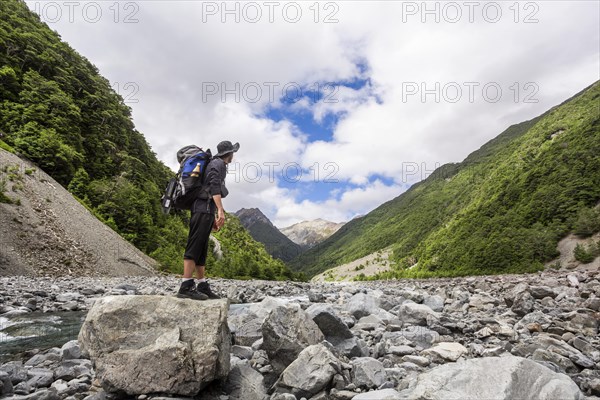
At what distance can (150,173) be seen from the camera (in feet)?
215

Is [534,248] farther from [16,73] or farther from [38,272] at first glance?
[16,73]

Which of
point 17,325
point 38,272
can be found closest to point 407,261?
point 38,272

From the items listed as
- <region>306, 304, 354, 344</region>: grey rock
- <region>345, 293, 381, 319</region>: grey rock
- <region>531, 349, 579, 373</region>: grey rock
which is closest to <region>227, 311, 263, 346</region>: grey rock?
<region>306, 304, 354, 344</region>: grey rock

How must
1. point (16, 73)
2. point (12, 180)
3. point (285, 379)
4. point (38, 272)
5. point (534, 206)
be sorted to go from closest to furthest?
point (285, 379) → point (38, 272) → point (12, 180) → point (16, 73) → point (534, 206)

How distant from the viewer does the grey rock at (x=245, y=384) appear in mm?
5137

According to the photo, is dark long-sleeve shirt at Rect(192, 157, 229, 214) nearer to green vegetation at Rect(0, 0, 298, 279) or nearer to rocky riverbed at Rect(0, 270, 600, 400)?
rocky riverbed at Rect(0, 270, 600, 400)

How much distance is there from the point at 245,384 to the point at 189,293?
1.73 meters

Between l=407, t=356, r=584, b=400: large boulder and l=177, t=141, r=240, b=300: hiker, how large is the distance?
3736 mm

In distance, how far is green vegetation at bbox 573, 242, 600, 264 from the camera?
139 ft

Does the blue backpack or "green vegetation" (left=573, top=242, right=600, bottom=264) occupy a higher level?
the blue backpack

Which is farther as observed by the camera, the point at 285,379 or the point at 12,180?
the point at 12,180

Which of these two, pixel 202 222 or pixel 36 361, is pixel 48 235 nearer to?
pixel 36 361

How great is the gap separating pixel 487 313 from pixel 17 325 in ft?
50.7

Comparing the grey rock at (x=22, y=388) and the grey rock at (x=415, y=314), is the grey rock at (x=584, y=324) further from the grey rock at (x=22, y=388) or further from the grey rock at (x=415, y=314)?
the grey rock at (x=22, y=388)
